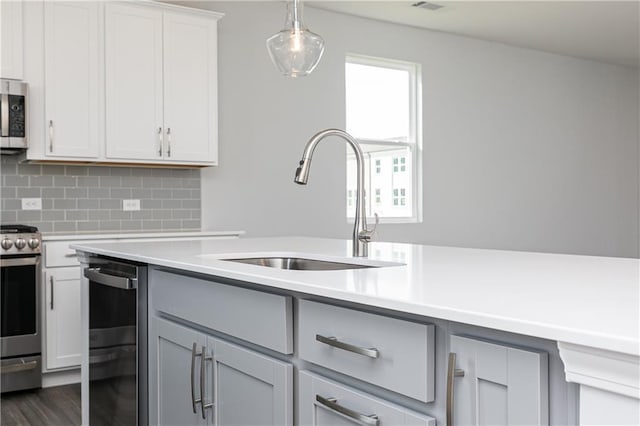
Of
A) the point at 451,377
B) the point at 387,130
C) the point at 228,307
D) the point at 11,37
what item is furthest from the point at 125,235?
the point at 451,377

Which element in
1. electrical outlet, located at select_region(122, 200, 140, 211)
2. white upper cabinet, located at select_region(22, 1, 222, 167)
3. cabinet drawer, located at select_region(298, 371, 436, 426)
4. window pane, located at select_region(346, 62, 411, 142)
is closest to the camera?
cabinet drawer, located at select_region(298, 371, 436, 426)

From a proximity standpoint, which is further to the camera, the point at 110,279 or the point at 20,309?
the point at 20,309

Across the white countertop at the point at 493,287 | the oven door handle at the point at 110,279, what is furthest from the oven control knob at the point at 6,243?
the white countertop at the point at 493,287

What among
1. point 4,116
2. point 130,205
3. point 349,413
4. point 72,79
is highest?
point 72,79

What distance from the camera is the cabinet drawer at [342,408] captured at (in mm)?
1252

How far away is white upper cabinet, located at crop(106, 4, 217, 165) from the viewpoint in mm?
4238

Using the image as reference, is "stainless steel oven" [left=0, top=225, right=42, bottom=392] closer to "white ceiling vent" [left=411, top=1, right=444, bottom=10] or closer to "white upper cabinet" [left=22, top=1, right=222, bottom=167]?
"white upper cabinet" [left=22, top=1, right=222, bottom=167]

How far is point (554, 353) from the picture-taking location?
1.01 metres

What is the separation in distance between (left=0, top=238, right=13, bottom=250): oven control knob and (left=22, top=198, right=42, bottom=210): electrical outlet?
599 mm

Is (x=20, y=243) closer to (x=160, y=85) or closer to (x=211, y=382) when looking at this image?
(x=160, y=85)

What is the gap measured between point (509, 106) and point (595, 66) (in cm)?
157

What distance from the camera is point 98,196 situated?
14.8ft

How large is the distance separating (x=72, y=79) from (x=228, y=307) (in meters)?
2.83

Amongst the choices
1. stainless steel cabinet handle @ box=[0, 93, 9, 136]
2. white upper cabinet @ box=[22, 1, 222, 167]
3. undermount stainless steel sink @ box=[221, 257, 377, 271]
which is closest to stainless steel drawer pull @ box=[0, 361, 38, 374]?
white upper cabinet @ box=[22, 1, 222, 167]
